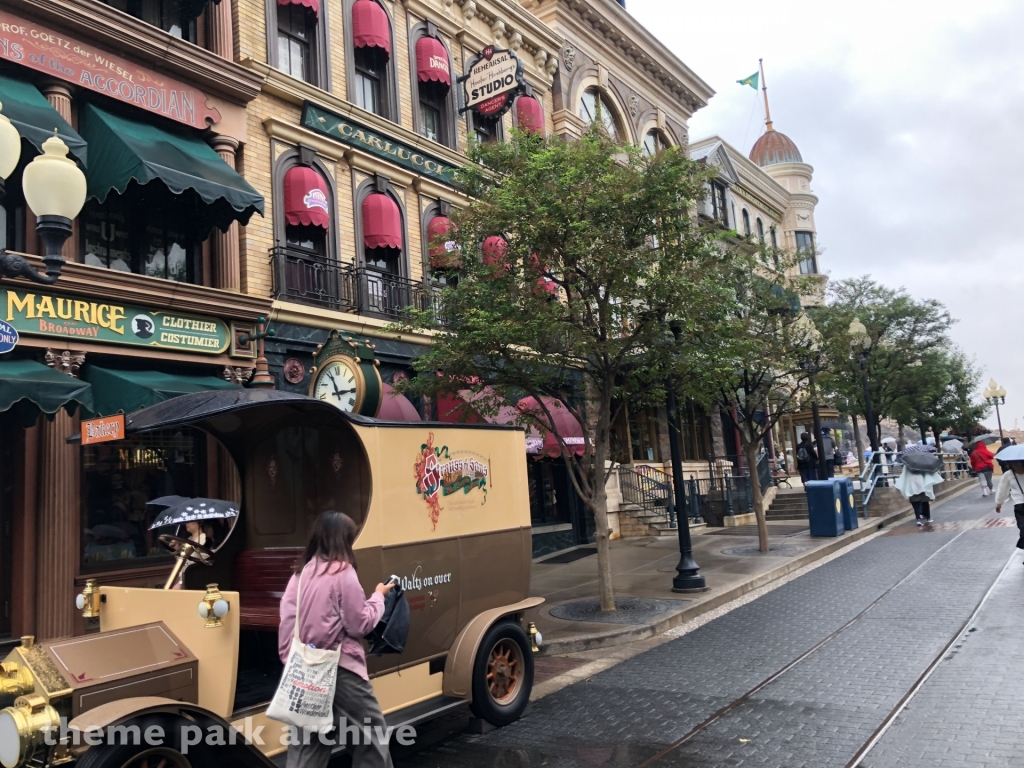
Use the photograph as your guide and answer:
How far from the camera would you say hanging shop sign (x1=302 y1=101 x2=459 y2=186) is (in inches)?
570

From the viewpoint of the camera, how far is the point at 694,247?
10.8 meters

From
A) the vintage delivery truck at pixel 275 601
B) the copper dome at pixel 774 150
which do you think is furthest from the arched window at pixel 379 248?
the copper dome at pixel 774 150

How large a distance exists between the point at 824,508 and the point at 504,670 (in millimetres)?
12269

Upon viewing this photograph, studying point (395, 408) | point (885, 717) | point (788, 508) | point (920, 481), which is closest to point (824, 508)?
point (920, 481)

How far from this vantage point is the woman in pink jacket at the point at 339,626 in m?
4.12

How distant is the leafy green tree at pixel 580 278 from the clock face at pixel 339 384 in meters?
0.88

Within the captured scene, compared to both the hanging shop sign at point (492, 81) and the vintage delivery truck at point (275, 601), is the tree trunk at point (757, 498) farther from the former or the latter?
the vintage delivery truck at point (275, 601)

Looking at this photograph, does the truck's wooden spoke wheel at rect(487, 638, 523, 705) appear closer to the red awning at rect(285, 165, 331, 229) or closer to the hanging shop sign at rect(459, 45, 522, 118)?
the red awning at rect(285, 165, 331, 229)

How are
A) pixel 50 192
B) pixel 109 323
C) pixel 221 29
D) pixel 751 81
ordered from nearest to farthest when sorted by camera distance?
pixel 50 192, pixel 109 323, pixel 221 29, pixel 751 81

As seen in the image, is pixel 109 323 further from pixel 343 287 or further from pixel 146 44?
pixel 343 287

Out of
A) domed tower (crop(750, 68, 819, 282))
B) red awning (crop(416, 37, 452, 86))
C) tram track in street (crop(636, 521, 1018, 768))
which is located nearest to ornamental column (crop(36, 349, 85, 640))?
tram track in street (crop(636, 521, 1018, 768))

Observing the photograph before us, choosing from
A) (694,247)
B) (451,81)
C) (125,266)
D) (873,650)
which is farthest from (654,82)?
(873,650)

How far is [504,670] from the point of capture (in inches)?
255

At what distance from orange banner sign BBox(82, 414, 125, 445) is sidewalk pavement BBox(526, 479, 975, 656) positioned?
566cm
